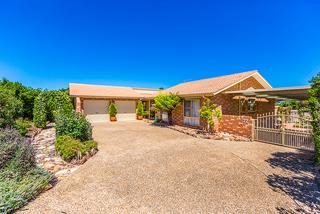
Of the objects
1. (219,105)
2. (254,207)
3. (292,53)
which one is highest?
(292,53)

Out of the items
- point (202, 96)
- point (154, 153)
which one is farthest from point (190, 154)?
point (202, 96)

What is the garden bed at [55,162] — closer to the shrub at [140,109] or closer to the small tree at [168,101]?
the small tree at [168,101]

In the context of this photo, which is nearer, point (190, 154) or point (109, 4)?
point (190, 154)

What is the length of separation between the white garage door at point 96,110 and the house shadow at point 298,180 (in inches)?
695

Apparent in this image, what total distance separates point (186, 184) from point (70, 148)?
4.80 meters

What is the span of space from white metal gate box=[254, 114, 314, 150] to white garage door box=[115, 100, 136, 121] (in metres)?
15.4

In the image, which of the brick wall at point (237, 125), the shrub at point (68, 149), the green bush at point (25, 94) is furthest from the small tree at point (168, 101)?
the green bush at point (25, 94)

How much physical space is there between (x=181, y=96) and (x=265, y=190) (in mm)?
12022

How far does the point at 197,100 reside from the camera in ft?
49.9

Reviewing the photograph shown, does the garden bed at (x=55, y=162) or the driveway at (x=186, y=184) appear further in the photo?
the garden bed at (x=55, y=162)

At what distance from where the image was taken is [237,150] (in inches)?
345

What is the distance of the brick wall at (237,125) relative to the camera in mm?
11117

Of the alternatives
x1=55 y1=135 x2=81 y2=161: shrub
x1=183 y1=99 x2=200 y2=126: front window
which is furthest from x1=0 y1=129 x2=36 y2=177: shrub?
x1=183 y1=99 x2=200 y2=126: front window

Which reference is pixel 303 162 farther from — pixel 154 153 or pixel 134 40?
pixel 134 40
